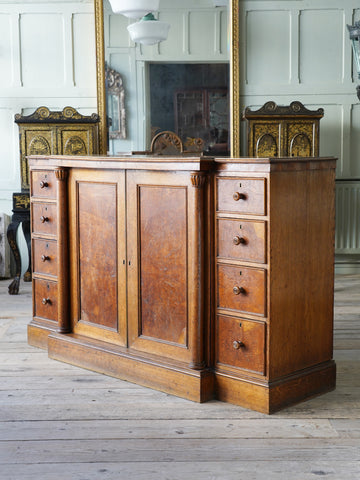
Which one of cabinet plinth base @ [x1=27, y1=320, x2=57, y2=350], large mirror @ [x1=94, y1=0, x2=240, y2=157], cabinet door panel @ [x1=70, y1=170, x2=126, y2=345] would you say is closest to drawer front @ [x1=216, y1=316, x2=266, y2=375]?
cabinet door panel @ [x1=70, y1=170, x2=126, y2=345]

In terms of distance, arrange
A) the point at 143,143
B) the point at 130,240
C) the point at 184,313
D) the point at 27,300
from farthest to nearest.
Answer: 1. the point at 143,143
2. the point at 27,300
3. the point at 130,240
4. the point at 184,313

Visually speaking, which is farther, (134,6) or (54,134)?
(54,134)

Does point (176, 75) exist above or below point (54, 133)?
above

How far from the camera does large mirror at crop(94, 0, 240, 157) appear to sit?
6.06 metres

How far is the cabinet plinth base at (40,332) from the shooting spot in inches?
154

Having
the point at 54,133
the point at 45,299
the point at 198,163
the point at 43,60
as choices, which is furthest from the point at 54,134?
the point at 198,163

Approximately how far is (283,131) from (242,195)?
129 inches

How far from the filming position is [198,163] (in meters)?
2.98

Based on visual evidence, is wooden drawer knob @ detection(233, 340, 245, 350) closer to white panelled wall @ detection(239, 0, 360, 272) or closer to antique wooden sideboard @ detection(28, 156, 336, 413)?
antique wooden sideboard @ detection(28, 156, 336, 413)

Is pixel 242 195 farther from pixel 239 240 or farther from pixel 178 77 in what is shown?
pixel 178 77

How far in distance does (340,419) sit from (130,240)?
127 cm

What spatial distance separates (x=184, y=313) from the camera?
10.4 ft

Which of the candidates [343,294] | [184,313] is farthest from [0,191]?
[184,313]

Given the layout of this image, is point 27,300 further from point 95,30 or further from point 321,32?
point 321,32
